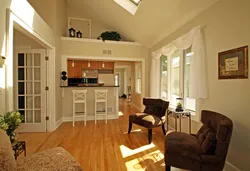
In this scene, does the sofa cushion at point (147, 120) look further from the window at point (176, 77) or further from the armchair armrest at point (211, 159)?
the armchair armrest at point (211, 159)

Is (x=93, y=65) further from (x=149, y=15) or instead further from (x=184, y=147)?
→ (x=184, y=147)

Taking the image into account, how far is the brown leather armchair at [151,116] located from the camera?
3195mm

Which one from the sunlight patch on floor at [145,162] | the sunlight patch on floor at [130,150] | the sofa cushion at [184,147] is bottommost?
the sunlight patch on floor at [145,162]

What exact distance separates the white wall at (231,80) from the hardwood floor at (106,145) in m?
1.08

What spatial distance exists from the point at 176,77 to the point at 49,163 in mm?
3421

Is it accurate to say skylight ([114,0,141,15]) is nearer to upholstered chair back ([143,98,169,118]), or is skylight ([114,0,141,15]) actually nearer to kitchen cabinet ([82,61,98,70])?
upholstered chair back ([143,98,169,118])

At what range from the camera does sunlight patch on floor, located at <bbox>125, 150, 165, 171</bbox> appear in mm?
2219

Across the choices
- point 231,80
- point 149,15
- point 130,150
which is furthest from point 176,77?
→ point 130,150

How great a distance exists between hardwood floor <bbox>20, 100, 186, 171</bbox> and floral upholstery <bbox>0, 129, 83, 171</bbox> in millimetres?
779

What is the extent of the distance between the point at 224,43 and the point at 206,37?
0.46m

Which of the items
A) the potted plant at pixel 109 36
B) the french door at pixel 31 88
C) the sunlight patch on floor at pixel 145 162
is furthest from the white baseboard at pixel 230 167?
the potted plant at pixel 109 36

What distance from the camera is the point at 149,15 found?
12.1 ft

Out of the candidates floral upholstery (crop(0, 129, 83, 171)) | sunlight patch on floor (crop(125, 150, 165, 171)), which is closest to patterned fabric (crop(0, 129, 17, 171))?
floral upholstery (crop(0, 129, 83, 171))

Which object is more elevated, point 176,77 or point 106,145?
point 176,77
